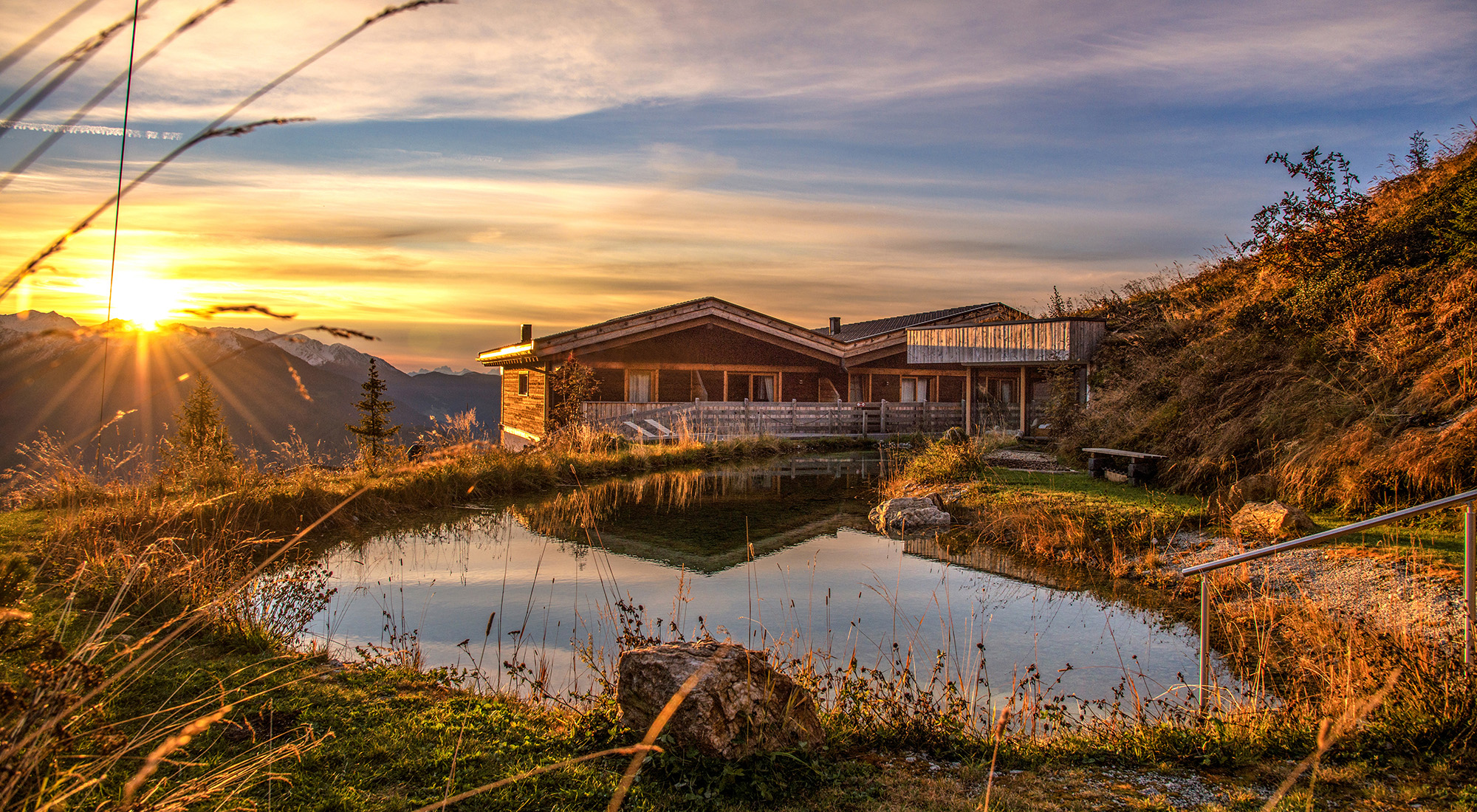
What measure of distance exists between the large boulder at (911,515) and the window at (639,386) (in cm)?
1364

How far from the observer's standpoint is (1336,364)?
11.7m

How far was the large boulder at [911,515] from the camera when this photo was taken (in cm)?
1127

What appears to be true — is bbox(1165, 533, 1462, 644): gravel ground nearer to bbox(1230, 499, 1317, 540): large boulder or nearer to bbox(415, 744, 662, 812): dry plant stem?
bbox(1230, 499, 1317, 540): large boulder

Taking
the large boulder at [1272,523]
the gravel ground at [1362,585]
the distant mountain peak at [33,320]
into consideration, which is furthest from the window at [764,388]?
the distant mountain peak at [33,320]

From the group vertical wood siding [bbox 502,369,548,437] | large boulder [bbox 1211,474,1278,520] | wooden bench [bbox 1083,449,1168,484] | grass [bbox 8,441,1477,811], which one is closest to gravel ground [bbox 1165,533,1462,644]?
grass [bbox 8,441,1477,811]

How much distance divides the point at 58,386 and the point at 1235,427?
4725 cm

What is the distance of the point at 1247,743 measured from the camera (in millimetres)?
3951

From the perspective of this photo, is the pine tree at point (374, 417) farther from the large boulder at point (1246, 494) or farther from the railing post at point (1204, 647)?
the railing post at point (1204, 647)

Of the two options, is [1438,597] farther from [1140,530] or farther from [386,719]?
[386,719]

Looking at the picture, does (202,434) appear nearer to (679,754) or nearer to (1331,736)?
(679,754)

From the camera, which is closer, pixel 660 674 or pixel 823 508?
pixel 660 674

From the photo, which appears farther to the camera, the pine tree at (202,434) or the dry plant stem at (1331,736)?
the pine tree at (202,434)

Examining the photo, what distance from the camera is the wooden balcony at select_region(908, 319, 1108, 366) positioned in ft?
63.0

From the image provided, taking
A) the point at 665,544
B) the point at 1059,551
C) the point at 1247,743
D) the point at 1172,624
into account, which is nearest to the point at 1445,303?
the point at 1059,551
